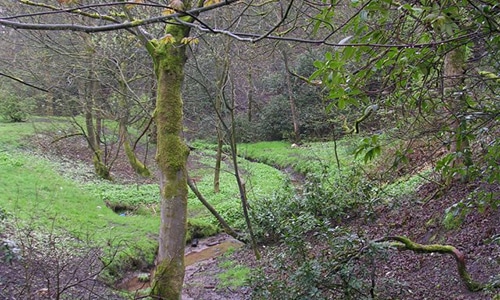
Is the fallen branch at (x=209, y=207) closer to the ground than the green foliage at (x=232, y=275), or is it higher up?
higher up

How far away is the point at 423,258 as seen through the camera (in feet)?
17.5

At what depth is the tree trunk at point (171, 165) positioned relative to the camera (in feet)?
17.3

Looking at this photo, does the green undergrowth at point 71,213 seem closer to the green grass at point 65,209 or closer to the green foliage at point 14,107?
the green grass at point 65,209

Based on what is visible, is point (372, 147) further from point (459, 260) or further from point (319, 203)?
point (319, 203)

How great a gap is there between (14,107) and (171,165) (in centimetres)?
1769

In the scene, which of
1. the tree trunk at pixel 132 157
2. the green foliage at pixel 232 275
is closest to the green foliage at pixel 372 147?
the green foliage at pixel 232 275

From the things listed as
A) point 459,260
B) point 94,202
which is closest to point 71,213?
point 94,202

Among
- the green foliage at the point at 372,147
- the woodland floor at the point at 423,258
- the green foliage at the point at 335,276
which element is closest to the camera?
the green foliage at the point at 372,147

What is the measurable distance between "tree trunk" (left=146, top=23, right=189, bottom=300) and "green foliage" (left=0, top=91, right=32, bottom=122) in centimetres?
1473

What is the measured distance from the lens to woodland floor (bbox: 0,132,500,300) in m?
4.28

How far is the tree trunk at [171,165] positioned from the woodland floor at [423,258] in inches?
41.5

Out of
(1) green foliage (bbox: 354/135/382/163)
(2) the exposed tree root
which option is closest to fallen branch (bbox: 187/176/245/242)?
(2) the exposed tree root

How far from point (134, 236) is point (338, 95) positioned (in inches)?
307

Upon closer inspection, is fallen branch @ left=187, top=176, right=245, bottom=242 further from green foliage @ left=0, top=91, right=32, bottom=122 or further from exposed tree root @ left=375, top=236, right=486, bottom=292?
green foliage @ left=0, top=91, right=32, bottom=122
